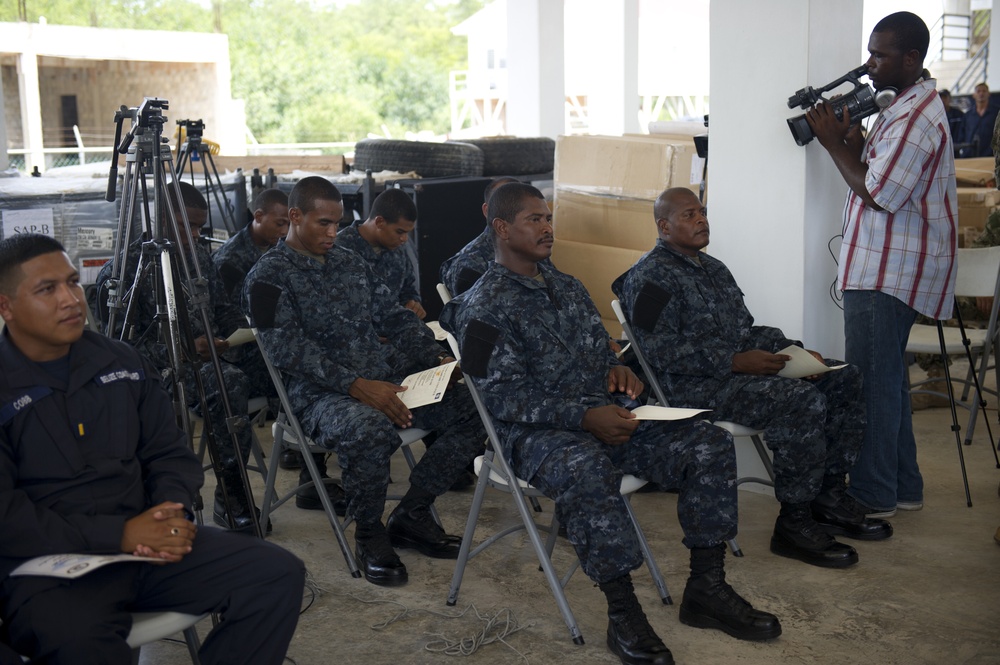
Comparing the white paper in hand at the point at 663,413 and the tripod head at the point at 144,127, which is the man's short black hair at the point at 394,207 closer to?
the tripod head at the point at 144,127

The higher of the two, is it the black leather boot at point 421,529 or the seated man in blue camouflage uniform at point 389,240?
the seated man in blue camouflage uniform at point 389,240

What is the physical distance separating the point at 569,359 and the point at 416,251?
323 centimetres

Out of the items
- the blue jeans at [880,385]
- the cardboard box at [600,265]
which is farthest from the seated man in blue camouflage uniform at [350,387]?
the cardboard box at [600,265]

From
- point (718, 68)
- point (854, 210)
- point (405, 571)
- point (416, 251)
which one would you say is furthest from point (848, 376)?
point (416, 251)

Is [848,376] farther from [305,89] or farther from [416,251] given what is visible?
[305,89]

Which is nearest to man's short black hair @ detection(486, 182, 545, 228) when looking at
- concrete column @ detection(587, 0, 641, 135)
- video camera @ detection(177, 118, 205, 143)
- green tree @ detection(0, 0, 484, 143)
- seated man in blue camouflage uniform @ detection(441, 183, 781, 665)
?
seated man in blue camouflage uniform @ detection(441, 183, 781, 665)

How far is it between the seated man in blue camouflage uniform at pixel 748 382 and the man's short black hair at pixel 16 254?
2.17m

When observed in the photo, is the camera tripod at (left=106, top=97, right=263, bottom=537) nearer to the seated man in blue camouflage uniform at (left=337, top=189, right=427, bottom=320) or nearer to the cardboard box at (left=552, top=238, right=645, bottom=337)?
the seated man in blue camouflage uniform at (left=337, top=189, right=427, bottom=320)

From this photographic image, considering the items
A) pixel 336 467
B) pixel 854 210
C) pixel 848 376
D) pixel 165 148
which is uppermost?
pixel 165 148

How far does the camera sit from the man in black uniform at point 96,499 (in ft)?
7.29

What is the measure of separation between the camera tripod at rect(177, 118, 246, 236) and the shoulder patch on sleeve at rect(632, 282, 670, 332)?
2.81 m

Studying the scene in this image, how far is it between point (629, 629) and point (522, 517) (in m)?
0.50

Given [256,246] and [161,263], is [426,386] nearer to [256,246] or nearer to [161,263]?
[161,263]

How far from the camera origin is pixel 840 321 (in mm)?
4445
